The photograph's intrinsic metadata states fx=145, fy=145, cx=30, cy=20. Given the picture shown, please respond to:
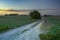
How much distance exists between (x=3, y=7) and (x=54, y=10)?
0.89 m

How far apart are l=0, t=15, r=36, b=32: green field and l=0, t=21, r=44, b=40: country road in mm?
74

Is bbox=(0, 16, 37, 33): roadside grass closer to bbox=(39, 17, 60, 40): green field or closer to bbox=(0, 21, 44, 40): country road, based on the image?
bbox=(0, 21, 44, 40): country road

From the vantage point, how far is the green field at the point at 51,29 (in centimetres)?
233

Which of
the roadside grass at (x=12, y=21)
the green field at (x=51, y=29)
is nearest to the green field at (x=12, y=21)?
the roadside grass at (x=12, y=21)

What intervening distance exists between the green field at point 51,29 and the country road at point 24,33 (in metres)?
0.10

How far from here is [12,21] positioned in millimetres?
2512

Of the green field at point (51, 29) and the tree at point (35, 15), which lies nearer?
the green field at point (51, 29)

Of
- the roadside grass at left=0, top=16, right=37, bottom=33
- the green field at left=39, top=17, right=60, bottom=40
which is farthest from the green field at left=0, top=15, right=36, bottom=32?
the green field at left=39, top=17, right=60, bottom=40

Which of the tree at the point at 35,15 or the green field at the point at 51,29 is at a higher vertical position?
the tree at the point at 35,15

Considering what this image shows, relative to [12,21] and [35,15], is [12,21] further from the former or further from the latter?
[35,15]

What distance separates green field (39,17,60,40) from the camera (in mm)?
2334

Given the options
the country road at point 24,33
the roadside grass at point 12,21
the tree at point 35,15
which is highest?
the tree at point 35,15

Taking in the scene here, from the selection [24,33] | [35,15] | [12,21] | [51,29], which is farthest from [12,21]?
[51,29]

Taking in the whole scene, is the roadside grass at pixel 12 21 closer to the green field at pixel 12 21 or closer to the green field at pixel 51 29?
the green field at pixel 12 21
